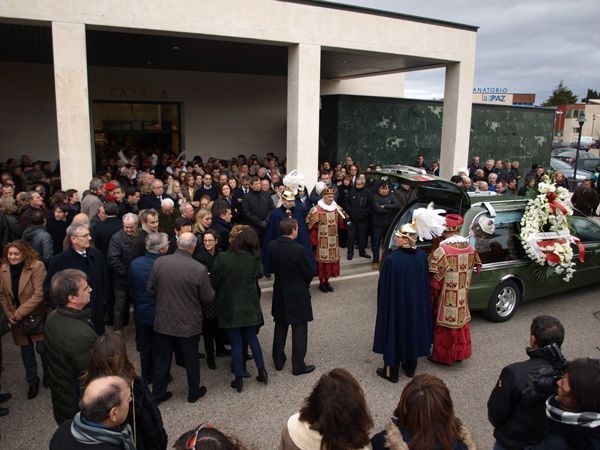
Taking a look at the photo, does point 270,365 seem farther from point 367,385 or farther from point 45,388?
point 45,388

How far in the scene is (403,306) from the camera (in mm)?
5336

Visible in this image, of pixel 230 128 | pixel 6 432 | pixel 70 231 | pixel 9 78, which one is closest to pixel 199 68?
pixel 230 128

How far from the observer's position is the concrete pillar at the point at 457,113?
1389cm

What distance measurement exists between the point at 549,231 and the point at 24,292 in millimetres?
6898

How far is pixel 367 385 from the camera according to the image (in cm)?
545

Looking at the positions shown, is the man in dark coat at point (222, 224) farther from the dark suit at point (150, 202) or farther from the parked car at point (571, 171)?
the parked car at point (571, 171)

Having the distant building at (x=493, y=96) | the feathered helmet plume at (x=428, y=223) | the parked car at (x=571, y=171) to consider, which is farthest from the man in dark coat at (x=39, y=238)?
the distant building at (x=493, y=96)

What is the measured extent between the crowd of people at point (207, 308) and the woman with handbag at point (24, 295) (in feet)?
0.04

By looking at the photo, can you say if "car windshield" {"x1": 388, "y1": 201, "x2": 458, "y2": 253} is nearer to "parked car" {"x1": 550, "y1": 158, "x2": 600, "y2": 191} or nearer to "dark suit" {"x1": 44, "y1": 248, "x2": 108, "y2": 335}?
"dark suit" {"x1": 44, "y1": 248, "x2": 108, "y2": 335}

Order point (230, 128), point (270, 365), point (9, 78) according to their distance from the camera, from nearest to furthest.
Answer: point (270, 365) → point (9, 78) → point (230, 128)

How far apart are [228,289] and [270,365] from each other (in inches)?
50.2

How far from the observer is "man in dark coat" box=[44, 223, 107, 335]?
5094 mm

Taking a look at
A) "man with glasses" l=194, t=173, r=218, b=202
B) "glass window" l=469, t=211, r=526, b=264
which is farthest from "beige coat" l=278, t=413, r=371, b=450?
"man with glasses" l=194, t=173, r=218, b=202

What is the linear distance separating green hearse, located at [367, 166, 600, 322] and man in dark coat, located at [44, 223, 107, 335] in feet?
13.5
